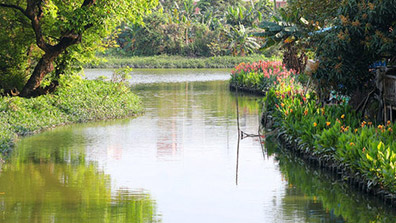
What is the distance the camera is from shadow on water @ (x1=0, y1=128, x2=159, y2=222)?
12.0 meters

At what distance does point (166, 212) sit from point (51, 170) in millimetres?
4943

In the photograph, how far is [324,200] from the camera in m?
13.4

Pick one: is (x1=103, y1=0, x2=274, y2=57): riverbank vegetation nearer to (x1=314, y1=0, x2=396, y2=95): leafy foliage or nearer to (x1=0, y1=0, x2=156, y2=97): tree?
(x1=0, y1=0, x2=156, y2=97): tree

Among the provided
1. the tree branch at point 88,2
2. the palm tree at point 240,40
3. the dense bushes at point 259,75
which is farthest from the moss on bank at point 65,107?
the palm tree at point 240,40

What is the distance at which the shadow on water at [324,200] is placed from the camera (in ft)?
39.5

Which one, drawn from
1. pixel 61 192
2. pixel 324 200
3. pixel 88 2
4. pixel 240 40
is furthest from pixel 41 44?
pixel 240 40

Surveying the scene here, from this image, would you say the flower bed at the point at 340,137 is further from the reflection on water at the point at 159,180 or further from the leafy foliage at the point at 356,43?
the leafy foliage at the point at 356,43

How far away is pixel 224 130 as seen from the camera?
22688 mm

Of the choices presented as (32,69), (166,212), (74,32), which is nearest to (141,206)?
(166,212)

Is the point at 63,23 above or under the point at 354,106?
above

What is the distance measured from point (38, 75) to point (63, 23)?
2.54 meters

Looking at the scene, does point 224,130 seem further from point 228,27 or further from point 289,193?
point 228,27

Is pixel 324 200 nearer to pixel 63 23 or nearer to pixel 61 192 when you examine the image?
pixel 61 192

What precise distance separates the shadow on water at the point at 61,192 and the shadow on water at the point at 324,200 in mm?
2735
